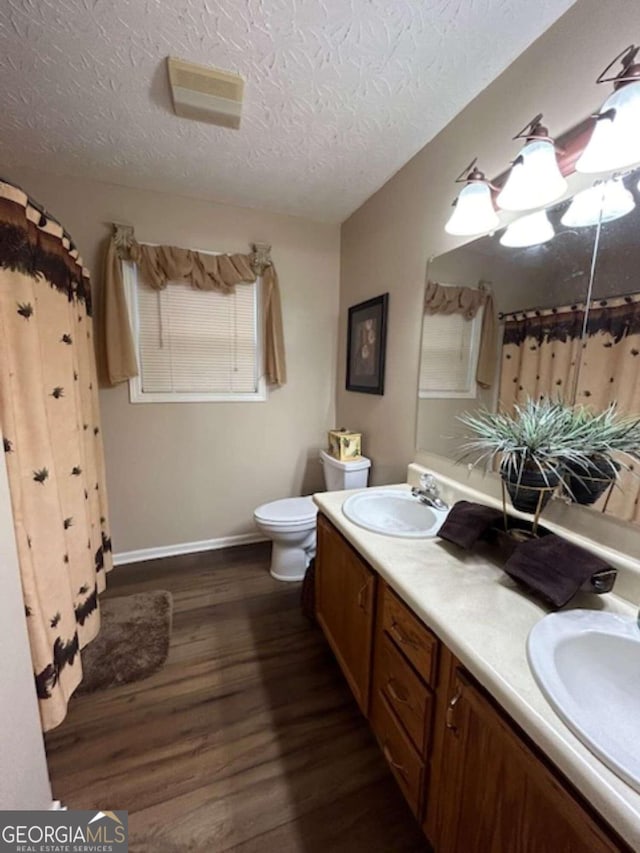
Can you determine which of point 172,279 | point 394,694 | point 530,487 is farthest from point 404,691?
point 172,279

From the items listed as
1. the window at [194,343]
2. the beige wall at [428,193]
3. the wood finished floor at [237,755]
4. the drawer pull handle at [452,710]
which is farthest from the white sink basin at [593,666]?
the window at [194,343]

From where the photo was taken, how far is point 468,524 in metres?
1.09

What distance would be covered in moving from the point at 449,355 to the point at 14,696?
1.81m

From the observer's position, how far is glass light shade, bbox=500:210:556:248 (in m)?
1.11

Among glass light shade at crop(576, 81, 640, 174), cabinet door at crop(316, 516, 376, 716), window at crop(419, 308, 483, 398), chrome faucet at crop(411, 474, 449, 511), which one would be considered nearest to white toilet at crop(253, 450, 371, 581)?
cabinet door at crop(316, 516, 376, 716)

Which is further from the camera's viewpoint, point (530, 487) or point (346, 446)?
point (346, 446)

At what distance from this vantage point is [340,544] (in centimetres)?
136

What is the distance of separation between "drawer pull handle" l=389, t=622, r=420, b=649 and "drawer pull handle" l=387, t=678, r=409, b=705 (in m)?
0.16

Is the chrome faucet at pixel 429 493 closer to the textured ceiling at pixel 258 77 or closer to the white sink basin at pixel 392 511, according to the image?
the white sink basin at pixel 392 511

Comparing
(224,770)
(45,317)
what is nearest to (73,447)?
(45,317)

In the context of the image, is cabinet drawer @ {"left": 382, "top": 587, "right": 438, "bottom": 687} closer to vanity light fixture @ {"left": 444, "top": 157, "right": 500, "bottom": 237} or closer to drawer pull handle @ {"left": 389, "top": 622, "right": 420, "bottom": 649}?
drawer pull handle @ {"left": 389, "top": 622, "right": 420, "bottom": 649}

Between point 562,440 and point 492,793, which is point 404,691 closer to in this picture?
point 492,793

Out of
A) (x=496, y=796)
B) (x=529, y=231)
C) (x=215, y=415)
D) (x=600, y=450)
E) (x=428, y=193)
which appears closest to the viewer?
(x=496, y=796)

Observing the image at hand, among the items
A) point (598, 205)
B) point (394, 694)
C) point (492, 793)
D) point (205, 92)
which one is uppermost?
point (205, 92)
